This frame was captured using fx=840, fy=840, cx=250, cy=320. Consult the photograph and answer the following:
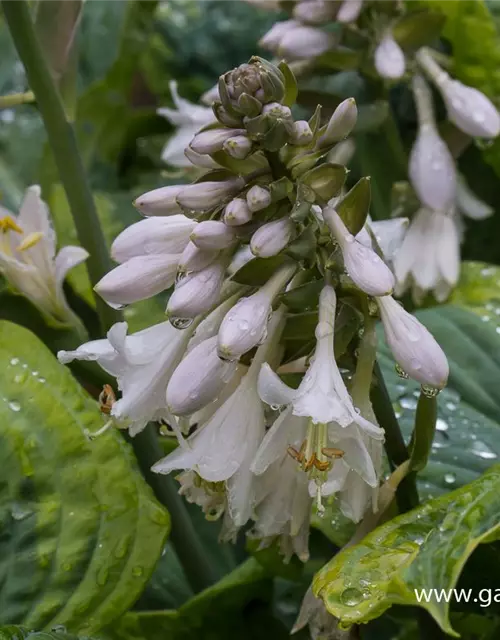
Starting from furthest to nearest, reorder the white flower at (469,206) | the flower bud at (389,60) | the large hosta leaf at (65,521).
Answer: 1. the white flower at (469,206)
2. the flower bud at (389,60)
3. the large hosta leaf at (65,521)

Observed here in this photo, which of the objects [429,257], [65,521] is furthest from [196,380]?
Answer: [429,257]

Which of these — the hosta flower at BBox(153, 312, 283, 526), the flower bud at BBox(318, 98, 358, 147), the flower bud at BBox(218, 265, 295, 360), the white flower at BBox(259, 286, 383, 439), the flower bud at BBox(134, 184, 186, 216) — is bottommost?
the hosta flower at BBox(153, 312, 283, 526)

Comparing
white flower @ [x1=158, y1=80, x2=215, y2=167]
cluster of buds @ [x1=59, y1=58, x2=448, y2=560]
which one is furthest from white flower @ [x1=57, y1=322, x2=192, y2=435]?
white flower @ [x1=158, y1=80, x2=215, y2=167]

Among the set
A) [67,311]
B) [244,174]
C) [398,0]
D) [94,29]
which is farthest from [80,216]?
[94,29]

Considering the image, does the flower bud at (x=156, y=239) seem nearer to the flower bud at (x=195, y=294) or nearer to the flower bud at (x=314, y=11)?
the flower bud at (x=195, y=294)

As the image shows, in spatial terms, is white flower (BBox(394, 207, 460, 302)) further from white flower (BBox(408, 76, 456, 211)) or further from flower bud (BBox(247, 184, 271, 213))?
flower bud (BBox(247, 184, 271, 213))

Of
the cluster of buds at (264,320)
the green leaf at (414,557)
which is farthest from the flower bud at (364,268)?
the green leaf at (414,557)
